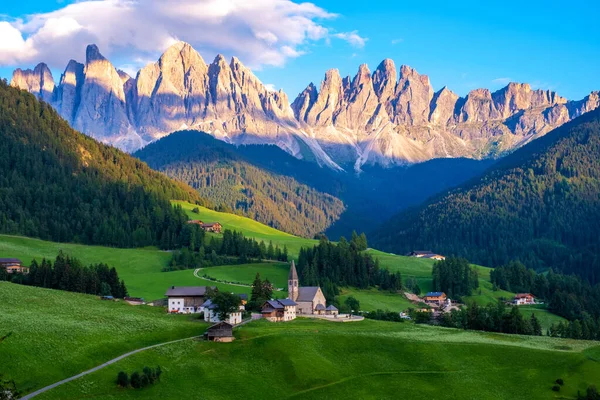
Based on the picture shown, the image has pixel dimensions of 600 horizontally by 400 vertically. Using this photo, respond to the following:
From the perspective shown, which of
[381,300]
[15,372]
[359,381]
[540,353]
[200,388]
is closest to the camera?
[15,372]

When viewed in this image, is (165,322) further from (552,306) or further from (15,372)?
(552,306)

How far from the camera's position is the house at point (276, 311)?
126m

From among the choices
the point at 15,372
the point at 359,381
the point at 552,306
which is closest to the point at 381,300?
the point at 552,306

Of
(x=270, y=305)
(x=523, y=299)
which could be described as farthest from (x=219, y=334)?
(x=523, y=299)

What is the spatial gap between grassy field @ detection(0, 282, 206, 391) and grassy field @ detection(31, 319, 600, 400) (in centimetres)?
429

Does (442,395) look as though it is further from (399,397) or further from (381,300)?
(381,300)

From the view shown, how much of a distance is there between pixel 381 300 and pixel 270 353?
270 feet

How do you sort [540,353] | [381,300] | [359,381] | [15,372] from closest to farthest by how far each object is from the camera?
[15,372] → [359,381] → [540,353] → [381,300]

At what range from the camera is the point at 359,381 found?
89750 mm

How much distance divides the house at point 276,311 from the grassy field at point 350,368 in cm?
1420

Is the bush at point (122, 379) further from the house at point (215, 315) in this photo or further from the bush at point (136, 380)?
the house at point (215, 315)

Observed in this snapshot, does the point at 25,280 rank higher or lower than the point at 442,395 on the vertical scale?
higher

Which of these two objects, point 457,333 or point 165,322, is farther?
point 457,333

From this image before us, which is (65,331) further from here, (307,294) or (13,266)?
(13,266)
